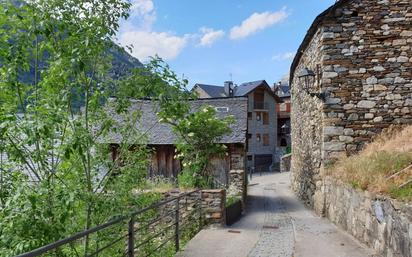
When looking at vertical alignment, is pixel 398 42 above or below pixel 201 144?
above

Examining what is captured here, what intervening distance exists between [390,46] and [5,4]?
8.13 meters

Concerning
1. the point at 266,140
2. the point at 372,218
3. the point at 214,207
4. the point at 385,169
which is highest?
the point at 266,140

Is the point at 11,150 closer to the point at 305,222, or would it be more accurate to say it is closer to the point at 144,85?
the point at 144,85

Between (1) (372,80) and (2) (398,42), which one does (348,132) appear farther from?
(2) (398,42)

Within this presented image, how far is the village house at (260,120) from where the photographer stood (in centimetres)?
3925

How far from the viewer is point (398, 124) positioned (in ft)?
29.2

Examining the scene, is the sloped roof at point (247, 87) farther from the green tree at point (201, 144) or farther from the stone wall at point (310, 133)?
the green tree at point (201, 144)

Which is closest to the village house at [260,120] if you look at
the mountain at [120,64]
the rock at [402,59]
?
the rock at [402,59]

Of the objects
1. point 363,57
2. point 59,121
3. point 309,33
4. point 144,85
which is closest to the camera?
point 59,121

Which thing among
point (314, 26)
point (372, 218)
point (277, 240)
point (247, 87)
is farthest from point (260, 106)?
point (372, 218)

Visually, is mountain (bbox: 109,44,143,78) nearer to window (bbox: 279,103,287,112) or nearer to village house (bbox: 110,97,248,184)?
village house (bbox: 110,97,248,184)

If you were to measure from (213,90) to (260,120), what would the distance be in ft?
20.0

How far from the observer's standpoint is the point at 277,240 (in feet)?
22.7

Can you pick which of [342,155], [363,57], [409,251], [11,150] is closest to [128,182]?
[11,150]
